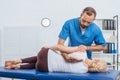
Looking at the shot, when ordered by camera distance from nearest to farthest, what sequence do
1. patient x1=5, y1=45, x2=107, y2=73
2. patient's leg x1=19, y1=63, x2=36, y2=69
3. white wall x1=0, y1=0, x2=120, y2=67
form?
1. patient x1=5, y1=45, x2=107, y2=73
2. patient's leg x1=19, y1=63, x2=36, y2=69
3. white wall x1=0, y1=0, x2=120, y2=67

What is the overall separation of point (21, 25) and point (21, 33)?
0.56 feet

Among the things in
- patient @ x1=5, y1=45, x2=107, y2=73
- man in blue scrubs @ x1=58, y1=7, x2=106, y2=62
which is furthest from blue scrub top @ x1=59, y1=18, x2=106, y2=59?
patient @ x1=5, y1=45, x2=107, y2=73

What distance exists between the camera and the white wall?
4430 mm

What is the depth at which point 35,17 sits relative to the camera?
4.55 metres

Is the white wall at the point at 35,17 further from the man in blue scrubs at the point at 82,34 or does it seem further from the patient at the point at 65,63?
the patient at the point at 65,63

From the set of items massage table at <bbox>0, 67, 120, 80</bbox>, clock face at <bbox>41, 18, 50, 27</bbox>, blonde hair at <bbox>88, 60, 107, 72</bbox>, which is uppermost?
clock face at <bbox>41, 18, 50, 27</bbox>

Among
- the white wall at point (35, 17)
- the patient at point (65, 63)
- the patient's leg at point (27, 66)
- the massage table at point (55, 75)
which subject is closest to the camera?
the massage table at point (55, 75)

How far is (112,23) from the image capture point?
4.27 m

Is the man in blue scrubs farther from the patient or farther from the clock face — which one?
the clock face

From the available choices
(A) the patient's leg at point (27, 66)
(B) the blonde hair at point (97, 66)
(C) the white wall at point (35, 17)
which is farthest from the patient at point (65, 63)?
(C) the white wall at point (35, 17)

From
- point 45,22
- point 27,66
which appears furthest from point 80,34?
point 45,22

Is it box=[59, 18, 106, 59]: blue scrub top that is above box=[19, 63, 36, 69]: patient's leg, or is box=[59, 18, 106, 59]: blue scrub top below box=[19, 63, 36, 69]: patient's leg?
above

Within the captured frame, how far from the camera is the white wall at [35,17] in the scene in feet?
14.5

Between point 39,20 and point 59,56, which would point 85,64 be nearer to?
point 59,56
